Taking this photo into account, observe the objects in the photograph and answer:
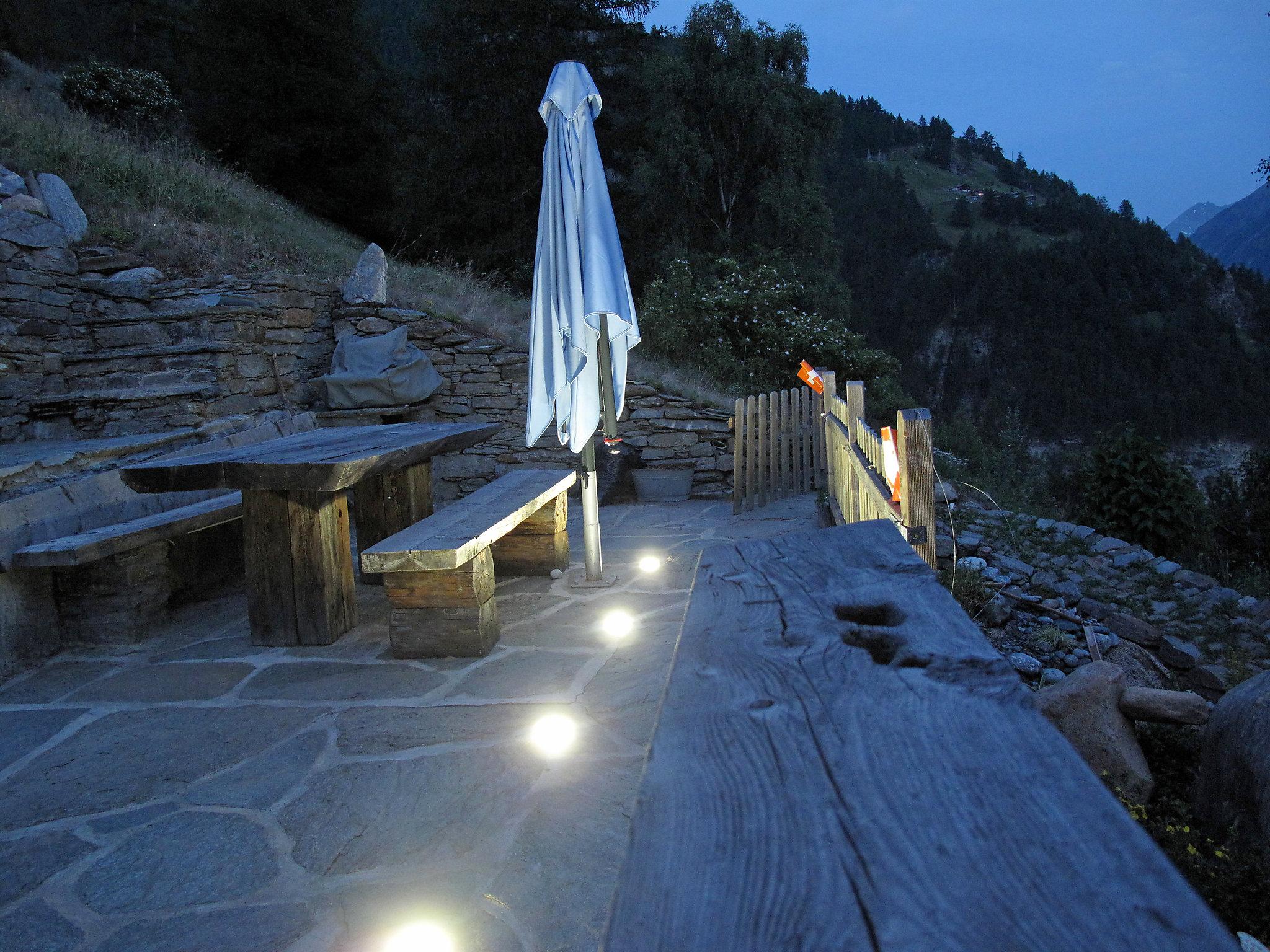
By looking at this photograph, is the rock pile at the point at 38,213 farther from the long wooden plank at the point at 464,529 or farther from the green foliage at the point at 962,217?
the green foliage at the point at 962,217

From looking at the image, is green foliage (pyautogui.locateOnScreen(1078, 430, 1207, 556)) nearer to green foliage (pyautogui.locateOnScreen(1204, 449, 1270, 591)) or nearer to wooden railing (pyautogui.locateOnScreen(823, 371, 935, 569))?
green foliage (pyautogui.locateOnScreen(1204, 449, 1270, 591))

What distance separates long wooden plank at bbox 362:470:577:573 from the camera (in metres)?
3.30

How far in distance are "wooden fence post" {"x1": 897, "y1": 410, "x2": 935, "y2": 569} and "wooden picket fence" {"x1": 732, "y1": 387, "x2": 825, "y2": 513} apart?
3927 millimetres

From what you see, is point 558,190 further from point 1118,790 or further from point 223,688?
point 1118,790

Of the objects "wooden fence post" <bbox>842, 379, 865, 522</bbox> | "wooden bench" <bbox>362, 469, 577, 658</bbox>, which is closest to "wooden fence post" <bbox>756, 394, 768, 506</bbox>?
"wooden fence post" <bbox>842, 379, 865, 522</bbox>

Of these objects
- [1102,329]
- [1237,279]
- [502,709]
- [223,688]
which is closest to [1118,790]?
[502,709]

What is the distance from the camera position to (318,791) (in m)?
2.47

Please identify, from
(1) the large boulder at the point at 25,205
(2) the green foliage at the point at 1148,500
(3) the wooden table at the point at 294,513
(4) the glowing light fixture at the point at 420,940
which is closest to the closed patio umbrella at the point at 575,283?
(3) the wooden table at the point at 294,513

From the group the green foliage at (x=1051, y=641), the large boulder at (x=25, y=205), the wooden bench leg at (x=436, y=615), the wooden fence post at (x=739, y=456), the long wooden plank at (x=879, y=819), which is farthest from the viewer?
the wooden fence post at (x=739, y=456)

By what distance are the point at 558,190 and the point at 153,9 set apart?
2202 cm

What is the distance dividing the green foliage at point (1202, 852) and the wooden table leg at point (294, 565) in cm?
336

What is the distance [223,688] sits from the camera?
3.35 metres

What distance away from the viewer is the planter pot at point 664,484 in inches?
312

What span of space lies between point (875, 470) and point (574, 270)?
1856 mm
